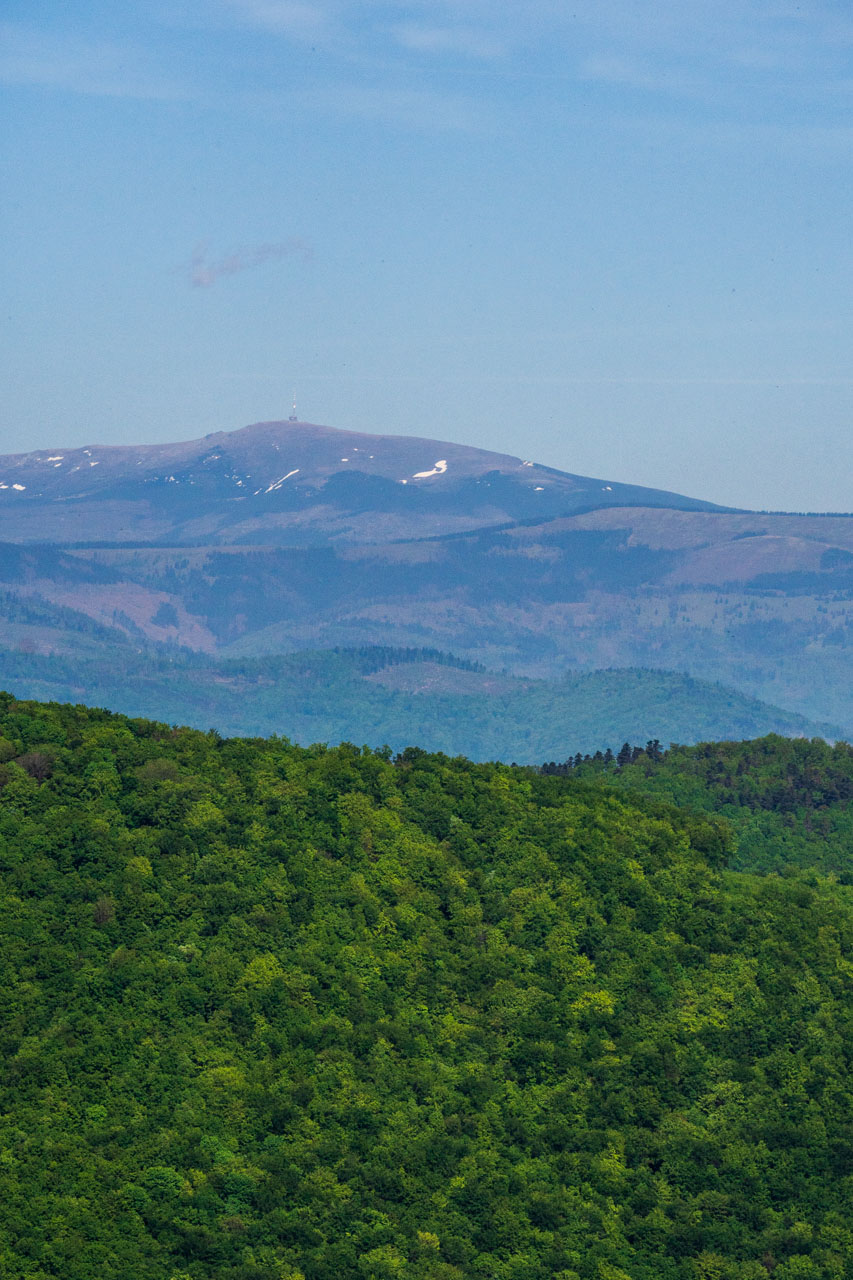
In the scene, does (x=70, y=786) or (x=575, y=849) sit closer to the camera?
(x=70, y=786)

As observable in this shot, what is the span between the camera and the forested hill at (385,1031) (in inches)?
4466

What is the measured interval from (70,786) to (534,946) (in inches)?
1787

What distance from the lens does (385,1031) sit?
132 m

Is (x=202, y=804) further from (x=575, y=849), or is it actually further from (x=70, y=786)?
(x=575, y=849)

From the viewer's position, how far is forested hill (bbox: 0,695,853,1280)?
113438mm

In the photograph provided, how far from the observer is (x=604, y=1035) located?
139m

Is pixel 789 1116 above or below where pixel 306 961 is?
below

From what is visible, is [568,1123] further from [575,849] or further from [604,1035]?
[575,849]

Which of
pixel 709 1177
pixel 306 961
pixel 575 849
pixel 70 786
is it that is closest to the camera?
pixel 709 1177

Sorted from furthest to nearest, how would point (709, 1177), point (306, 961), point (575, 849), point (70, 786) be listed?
point (575, 849) → point (70, 786) → point (306, 961) → point (709, 1177)

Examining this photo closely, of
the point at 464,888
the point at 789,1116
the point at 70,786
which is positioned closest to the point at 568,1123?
the point at 789,1116

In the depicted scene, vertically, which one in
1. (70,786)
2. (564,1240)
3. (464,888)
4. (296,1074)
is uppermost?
(70,786)

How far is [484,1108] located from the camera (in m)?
129

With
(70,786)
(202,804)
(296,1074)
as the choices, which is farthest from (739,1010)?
(70,786)
